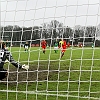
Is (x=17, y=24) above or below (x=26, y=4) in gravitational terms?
below

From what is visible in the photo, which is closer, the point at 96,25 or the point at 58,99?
the point at 96,25

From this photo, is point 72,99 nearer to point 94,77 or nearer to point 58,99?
point 58,99

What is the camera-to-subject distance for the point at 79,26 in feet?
21.9

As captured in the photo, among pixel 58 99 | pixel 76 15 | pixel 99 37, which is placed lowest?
pixel 58 99

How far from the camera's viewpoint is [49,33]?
7.39 m

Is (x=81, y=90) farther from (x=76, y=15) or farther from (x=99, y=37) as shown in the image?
(x=76, y=15)

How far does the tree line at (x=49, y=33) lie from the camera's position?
22.4 ft

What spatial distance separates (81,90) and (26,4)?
8.84ft

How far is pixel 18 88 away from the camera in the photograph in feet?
28.3

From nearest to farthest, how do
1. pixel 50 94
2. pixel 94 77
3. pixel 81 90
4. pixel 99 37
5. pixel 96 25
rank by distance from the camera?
pixel 96 25 < pixel 99 37 < pixel 50 94 < pixel 81 90 < pixel 94 77

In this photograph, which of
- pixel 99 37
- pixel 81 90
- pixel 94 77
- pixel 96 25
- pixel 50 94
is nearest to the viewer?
pixel 96 25

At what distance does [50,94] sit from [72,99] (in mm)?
672

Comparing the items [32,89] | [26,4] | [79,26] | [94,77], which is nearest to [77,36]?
[79,26]

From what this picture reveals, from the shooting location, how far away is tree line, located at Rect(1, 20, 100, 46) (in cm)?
682
